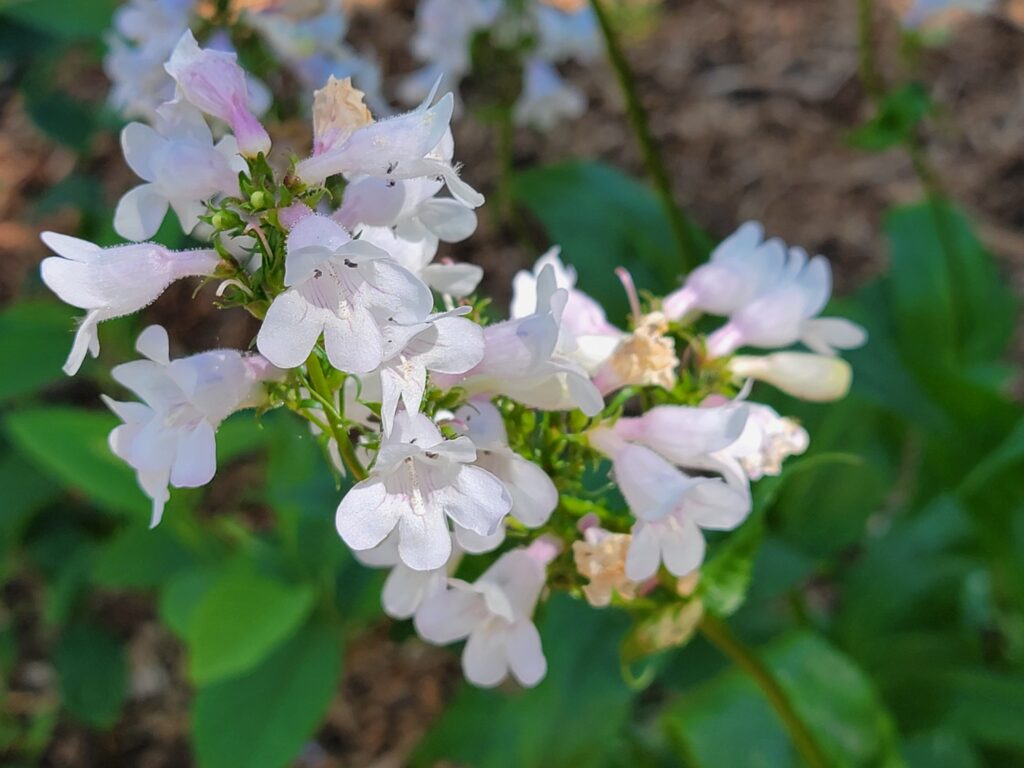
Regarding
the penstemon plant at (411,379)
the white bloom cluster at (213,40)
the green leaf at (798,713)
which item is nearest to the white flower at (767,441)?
the penstemon plant at (411,379)

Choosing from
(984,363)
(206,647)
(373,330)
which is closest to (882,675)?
(984,363)

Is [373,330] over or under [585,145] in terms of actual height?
over

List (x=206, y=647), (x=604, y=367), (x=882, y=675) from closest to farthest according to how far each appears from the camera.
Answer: (x=604, y=367) → (x=206, y=647) → (x=882, y=675)

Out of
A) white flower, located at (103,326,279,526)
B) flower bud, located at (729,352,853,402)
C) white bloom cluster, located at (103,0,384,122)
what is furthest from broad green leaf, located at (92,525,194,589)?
flower bud, located at (729,352,853,402)

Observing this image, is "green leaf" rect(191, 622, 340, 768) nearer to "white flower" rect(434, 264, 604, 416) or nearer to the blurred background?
the blurred background

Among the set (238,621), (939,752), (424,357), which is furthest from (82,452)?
(939,752)

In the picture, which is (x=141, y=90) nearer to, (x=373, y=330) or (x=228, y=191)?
(x=228, y=191)

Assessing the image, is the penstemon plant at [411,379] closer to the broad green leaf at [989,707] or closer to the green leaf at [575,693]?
the green leaf at [575,693]
